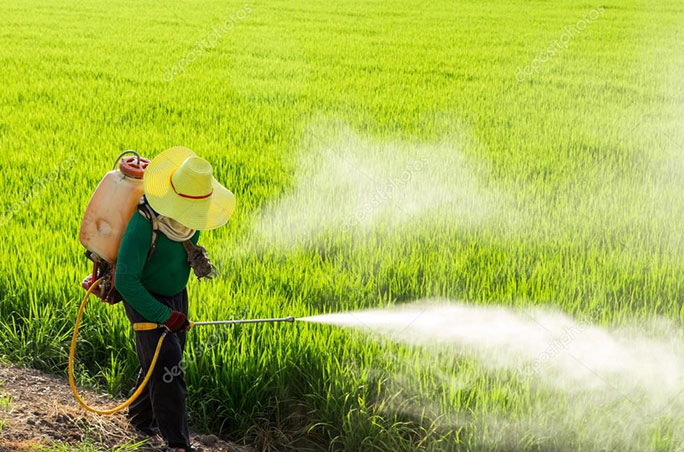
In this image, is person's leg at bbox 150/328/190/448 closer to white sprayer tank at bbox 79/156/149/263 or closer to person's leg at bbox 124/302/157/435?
person's leg at bbox 124/302/157/435

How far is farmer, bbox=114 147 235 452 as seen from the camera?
2.27 meters

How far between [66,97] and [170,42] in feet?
16.3

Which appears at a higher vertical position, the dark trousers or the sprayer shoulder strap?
the sprayer shoulder strap

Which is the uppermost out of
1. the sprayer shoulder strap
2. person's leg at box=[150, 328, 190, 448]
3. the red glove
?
the sprayer shoulder strap

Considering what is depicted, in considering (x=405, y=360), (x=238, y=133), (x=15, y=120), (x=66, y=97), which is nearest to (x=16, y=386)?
(x=405, y=360)

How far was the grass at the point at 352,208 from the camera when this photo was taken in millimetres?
2932

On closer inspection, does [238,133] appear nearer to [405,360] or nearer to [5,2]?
[405,360]

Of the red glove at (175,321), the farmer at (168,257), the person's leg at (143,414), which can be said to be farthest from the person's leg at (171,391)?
the person's leg at (143,414)

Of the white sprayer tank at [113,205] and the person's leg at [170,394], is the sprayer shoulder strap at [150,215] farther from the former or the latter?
the person's leg at [170,394]

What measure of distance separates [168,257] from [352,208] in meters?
2.73

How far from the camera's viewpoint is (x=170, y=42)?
42.4 feet

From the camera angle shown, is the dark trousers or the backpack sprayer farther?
the dark trousers

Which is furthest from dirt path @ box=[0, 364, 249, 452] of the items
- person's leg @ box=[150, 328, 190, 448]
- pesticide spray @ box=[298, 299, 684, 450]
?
pesticide spray @ box=[298, 299, 684, 450]

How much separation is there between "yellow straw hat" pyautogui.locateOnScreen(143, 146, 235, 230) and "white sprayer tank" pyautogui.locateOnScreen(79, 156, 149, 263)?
0.09 metres
